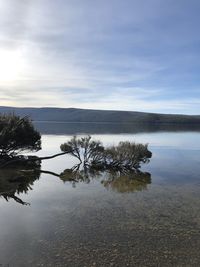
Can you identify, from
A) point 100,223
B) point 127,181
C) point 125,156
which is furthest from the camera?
point 125,156

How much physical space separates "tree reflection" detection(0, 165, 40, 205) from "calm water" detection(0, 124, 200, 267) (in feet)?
0.23

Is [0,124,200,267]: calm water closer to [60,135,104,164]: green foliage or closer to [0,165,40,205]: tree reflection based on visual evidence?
[0,165,40,205]: tree reflection

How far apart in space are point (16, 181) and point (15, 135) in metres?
10.6

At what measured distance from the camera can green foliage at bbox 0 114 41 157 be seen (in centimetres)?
3578

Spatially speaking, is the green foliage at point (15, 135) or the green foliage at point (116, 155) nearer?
the green foliage at point (15, 135)

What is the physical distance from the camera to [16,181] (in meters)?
26.9

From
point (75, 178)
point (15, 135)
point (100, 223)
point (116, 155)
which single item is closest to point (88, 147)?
point (116, 155)

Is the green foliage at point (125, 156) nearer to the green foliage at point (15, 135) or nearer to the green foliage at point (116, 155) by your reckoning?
the green foliage at point (116, 155)

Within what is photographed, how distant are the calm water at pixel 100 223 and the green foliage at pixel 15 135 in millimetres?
8679

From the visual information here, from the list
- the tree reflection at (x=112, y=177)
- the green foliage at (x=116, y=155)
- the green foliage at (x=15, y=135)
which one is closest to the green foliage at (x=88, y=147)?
the green foliage at (x=116, y=155)

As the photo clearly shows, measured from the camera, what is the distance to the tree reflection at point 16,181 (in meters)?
22.4

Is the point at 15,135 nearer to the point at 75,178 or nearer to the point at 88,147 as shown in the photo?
the point at 88,147

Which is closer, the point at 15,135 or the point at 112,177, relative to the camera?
the point at 112,177

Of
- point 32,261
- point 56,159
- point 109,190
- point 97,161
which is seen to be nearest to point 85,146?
point 97,161
